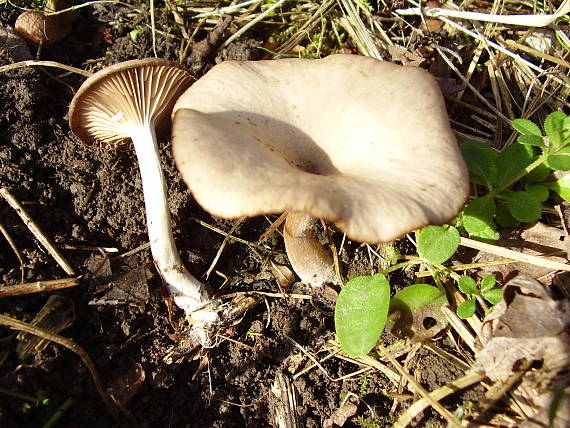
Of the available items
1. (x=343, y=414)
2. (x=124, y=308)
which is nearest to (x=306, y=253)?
(x=343, y=414)

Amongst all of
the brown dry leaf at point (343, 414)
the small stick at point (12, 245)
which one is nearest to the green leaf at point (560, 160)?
the brown dry leaf at point (343, 414)

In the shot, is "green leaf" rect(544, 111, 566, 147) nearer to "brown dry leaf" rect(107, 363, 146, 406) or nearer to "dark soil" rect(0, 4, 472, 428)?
"dark soil" rect(0, 4, 472, 428)

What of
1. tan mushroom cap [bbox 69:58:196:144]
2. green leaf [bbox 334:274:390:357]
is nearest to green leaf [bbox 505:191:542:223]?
green leaf [bbox 334:274:390:357]

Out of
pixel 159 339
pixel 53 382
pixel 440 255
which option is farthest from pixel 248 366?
pixel 440 255

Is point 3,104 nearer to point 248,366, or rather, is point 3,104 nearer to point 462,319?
point 248,366

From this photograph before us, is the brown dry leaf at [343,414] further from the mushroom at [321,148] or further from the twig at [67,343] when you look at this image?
the twig at [67,343]

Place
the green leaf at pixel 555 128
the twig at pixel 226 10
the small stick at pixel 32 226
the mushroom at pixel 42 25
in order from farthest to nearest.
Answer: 1. the twig at pixel 226 10
2. the mushroom at pixel 42 25
3. the small stick at pixel 32 226
4. the green leaf at pixel 555 128
